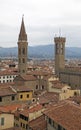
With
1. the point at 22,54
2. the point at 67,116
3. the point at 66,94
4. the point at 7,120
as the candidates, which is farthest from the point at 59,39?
the point at 67,116

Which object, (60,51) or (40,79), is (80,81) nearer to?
(40,79)

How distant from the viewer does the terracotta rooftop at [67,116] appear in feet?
78.9

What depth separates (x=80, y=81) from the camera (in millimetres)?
63281

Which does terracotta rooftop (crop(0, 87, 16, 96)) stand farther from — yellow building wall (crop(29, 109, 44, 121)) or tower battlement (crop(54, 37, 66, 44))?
tower battlement (crop(54, 37, 66, 44))

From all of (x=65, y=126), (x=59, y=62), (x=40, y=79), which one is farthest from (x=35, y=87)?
(x=65, y=126)

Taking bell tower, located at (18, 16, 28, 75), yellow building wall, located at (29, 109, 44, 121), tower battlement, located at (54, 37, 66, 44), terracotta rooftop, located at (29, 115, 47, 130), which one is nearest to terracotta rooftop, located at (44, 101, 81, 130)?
terracotta rooftop, located at (29, 115, 47, 130)

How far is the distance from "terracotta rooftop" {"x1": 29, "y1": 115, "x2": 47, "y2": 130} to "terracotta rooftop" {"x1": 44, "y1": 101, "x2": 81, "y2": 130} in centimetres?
189

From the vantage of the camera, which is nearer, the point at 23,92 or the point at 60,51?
the point at 23,92

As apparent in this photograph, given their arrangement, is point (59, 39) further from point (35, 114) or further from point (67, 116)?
point (67, 116)

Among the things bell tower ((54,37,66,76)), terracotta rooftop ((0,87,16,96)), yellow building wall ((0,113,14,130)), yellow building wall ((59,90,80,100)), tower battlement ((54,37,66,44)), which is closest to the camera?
yellow building wall ((0,113,14,130))

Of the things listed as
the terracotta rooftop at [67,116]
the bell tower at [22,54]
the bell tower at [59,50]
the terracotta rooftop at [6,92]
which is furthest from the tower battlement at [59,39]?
the terracotta rooftop at [67,116]

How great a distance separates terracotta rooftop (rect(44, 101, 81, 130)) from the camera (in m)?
24.0

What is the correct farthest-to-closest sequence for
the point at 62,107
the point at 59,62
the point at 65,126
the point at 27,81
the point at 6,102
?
the point at 59,62, the point at 27,81, the point at 6,102, the point at 62,107, the point at 65,126

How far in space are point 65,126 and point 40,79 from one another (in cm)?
3863
